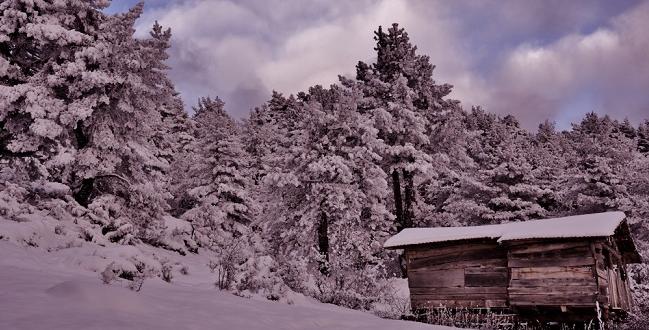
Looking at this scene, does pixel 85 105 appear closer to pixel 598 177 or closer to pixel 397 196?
pixel 397 196

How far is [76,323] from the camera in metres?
4.90

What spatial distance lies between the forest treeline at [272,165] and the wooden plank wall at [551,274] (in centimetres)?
532

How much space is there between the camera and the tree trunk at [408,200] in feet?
94.6

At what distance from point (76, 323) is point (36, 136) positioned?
1523cm

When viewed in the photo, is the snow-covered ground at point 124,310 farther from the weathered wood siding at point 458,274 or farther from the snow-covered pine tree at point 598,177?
the snow-covered pine tree at point 598,177

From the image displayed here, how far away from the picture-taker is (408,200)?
30.0 m

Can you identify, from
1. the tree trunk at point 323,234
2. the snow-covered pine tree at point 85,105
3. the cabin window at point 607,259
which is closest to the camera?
the snow-covered pine tree at point 85,105

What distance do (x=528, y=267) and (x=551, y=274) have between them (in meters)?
0.77

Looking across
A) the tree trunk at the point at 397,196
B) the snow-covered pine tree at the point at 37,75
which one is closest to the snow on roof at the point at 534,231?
the tree trunk at the point at 397,196

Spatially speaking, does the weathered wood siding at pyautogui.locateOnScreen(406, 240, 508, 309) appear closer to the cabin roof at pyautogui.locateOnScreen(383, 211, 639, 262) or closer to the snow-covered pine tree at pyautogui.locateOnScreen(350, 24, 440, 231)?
the cabin roof at pyautogui.locateOnScreen(383, 211, 639, 262)

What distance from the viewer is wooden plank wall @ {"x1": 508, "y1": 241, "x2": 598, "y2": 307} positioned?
16.1 metres

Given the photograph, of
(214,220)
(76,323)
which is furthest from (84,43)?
(76,323)

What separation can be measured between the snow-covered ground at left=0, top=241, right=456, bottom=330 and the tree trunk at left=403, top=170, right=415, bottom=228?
20.2 metres

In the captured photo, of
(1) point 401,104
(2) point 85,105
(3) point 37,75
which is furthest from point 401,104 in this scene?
(3) point 37,75
